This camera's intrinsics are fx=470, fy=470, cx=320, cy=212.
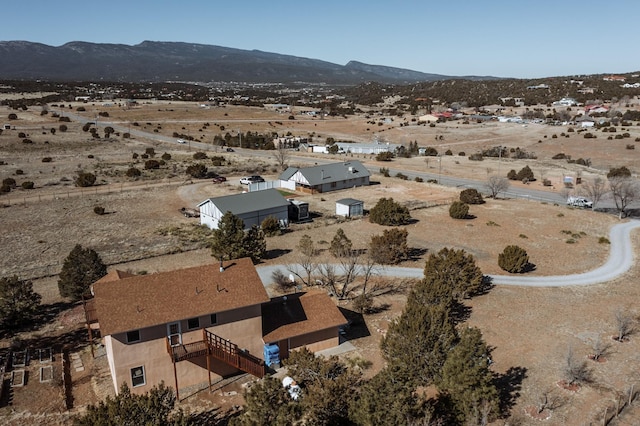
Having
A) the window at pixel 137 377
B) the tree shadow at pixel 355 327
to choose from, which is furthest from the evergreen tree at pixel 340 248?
the window at pixel 137 377

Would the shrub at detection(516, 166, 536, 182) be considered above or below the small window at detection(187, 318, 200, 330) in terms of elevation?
below

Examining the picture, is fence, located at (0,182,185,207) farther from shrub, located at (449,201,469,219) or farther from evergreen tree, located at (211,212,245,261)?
shrub, located at (449,201,469,219)

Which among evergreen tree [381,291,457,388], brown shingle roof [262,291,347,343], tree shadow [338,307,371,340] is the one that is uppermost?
evergreen tree [381,291,457,388]

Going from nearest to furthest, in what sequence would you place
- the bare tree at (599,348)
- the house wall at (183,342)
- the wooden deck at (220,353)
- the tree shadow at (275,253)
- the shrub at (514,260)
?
the house wall at (183,342) < the wooden deck at (220,353) < the bare tree at (599,348) < the shrub at (514,260) < the tree shadow at (275,253)

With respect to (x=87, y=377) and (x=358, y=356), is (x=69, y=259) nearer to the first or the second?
(x=87, y=377)

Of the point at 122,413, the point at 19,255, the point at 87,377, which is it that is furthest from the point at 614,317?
the point at 19,255

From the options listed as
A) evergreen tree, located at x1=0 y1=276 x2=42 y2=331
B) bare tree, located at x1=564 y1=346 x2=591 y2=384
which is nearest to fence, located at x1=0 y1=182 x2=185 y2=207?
evergreen tree, located at x1=0 y1=276 x2=42 y2=331

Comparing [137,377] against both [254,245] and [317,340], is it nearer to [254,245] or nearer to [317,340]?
[317,340]

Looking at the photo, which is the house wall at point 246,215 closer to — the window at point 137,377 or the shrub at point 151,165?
the window at point 137,377
